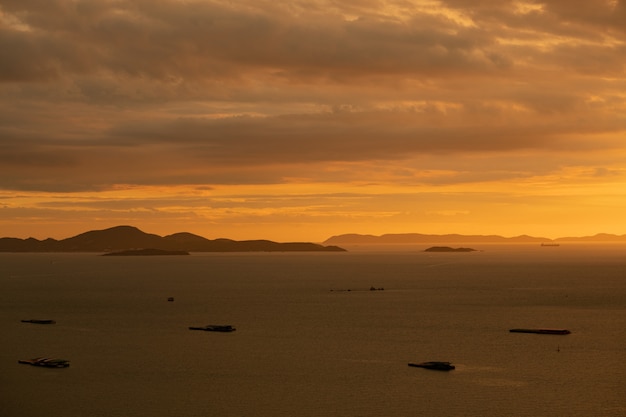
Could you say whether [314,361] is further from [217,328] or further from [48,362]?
[217,328]

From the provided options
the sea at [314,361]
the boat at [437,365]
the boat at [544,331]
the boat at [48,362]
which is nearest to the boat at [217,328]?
the sea at [314,361]

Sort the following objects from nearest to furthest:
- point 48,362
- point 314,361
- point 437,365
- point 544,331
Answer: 1. point 437,365
2. point 48,362
3. point 314,361
4. point 544,331

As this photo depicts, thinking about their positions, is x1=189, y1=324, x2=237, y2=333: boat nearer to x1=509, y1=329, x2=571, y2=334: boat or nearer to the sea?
the sea

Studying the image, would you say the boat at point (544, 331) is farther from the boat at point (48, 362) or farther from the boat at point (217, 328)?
the boat at point (48, 362)

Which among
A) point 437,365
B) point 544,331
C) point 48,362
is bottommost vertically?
point 48,362

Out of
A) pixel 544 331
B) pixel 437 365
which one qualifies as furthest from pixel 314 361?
pixel 544 331

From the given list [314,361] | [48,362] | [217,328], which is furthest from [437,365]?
[217,328]

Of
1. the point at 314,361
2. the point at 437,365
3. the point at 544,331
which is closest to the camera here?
the point at 437,365

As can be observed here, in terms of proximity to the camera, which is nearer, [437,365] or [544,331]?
[437,365]

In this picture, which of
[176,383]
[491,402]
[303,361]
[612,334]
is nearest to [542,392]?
[491,402]

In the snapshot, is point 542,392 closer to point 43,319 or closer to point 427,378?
point 427,378

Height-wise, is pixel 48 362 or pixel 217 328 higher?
pixel 217 328
